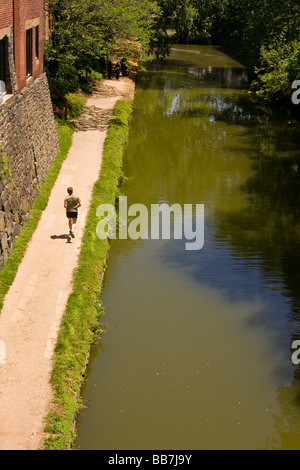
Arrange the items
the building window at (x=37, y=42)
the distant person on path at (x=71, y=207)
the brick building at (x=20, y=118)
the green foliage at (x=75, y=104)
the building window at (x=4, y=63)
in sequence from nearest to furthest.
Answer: the brick building at (x=20, y=118), the distant person on path at (x=71, y=207), the building window at (x=4, y=63), the building window at (x=37, y=42), the green foliage at (x=75, y=104)

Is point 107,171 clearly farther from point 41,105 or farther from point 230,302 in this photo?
point 230,302

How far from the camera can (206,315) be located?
18.1m

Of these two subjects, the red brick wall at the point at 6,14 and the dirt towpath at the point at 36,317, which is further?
the red brick wall at the point at 6,14

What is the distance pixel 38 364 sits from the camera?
14297 millimetres

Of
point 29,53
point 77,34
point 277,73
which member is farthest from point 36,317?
Result: point 277,73

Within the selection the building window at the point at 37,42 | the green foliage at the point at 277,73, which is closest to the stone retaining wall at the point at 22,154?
the building window at the point at 37,42

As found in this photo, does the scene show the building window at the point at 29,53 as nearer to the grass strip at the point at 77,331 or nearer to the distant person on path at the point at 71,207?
the grass strip at the point at 77,331

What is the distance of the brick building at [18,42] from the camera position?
21416mm

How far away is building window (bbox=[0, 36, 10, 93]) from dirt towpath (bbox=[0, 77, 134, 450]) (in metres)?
4.23

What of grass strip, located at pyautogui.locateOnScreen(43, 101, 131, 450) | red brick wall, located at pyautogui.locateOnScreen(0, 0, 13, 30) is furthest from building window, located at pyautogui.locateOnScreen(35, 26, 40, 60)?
grass strip, located at pyautogui.locateOnScreen(43, 101, 131, 450)

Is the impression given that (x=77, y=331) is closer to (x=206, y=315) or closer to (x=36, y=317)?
(x=36, y=317)

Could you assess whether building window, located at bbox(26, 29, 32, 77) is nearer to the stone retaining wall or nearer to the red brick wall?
the stone retaining wall

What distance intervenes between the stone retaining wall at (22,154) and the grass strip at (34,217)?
18cm

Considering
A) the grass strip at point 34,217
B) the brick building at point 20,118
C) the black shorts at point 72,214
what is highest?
the brick building at point 20,118
